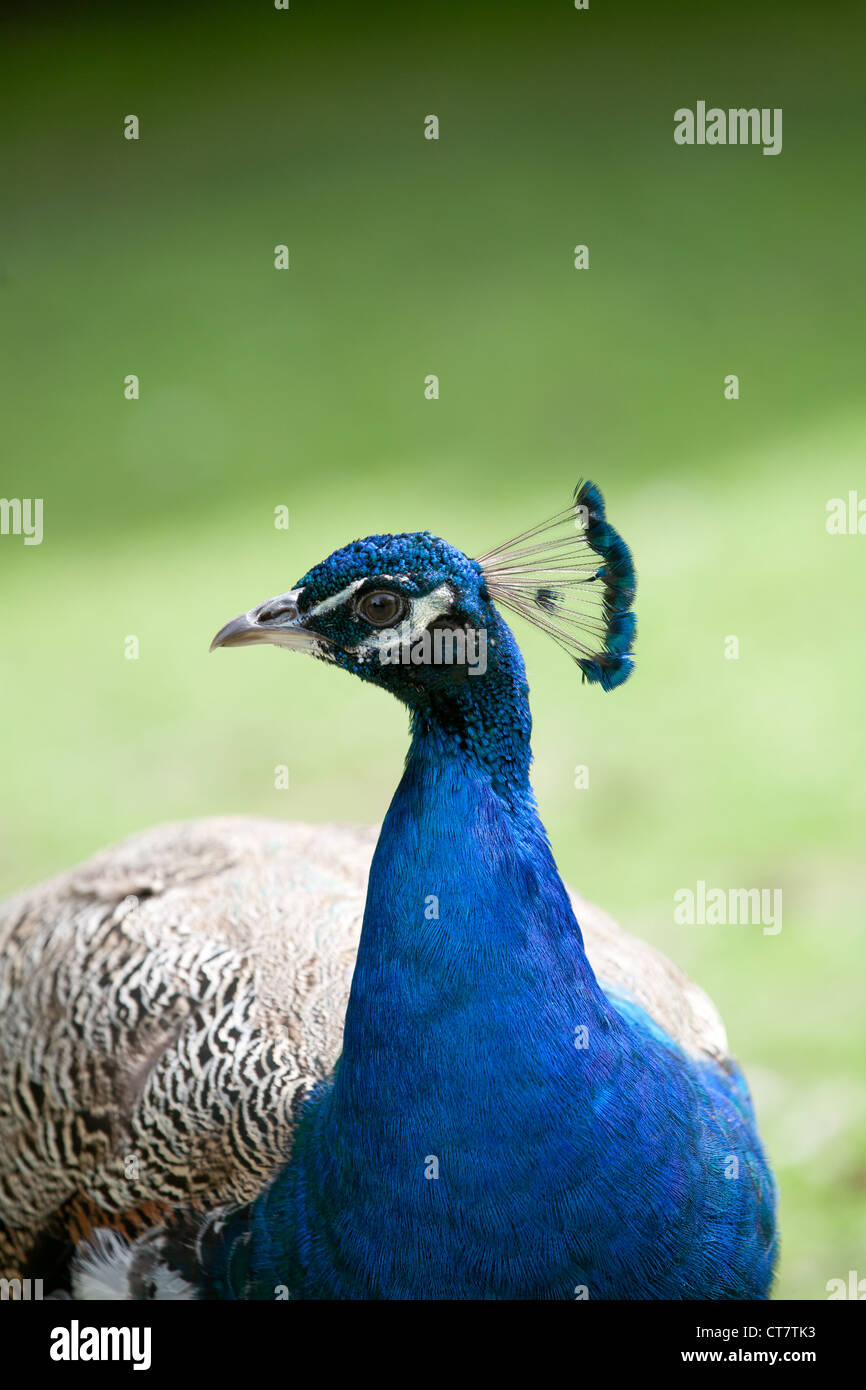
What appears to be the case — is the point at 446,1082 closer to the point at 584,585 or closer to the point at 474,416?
the point at 584,585

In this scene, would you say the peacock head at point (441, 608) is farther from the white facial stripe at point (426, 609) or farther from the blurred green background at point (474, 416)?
the blurred green background at point (474, 416)

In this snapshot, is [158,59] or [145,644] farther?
[158,59]

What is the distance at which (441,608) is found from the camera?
160 centimetres

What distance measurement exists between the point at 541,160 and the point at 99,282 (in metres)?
1.93

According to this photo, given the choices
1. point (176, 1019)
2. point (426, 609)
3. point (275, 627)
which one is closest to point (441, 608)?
point (426, 609)

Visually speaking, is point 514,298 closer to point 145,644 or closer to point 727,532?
point 727,532

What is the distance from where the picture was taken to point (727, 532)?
492 cm

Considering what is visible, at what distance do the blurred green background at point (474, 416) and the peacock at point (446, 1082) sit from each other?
0.91 meters

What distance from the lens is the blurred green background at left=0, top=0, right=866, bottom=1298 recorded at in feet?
12.6

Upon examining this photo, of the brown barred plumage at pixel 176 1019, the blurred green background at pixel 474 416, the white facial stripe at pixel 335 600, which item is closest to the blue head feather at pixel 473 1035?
the white facial stripe at pixel 335 600

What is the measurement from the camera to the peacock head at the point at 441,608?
5.23ft

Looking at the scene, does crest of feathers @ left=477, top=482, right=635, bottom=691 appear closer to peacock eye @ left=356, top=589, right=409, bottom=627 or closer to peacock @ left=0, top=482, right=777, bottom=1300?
peacock @ left=0, top=482, right=777, bottom=1300

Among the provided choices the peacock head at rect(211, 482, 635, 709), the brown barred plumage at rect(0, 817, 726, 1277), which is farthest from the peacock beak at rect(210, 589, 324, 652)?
the brown barred plumage at rect(0, 817, 726, 1277)

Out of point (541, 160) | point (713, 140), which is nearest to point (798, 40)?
point (713, 140)
